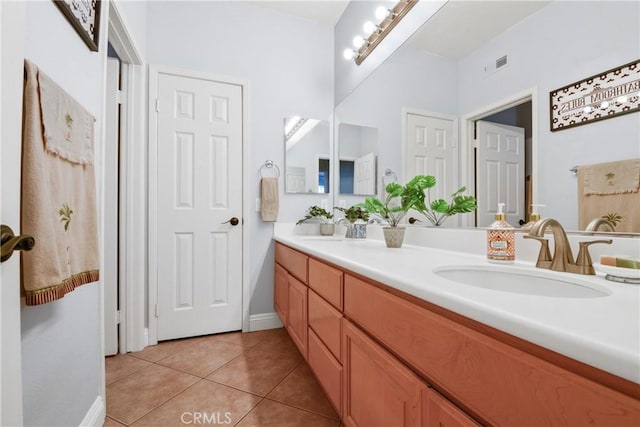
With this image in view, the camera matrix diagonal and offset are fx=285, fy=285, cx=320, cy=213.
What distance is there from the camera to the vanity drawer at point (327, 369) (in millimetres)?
1086

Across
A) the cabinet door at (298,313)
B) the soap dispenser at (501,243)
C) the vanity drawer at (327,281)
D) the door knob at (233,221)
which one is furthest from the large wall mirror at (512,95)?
the door knob at (233,221)

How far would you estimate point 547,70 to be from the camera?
0.94 meters

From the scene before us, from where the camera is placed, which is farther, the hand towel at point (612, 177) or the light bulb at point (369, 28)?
the light bulb at point (369, 28)

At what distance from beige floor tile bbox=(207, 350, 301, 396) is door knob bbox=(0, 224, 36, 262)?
1329 mm

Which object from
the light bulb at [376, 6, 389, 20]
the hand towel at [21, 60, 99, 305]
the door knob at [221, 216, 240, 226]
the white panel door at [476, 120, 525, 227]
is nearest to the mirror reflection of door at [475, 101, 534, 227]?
the white panel door at [476, 120, 525, 227]

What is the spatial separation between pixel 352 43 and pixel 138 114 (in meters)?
1.66

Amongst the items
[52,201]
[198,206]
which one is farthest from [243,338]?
[52,201]

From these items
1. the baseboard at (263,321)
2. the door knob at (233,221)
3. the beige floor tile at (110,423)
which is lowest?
the beige floor tile at (110,423)

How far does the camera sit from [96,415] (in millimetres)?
1203

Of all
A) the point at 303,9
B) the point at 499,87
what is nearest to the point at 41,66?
the point at 499,87

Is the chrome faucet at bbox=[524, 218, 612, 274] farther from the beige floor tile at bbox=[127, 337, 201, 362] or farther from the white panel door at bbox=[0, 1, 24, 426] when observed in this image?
the beige floor tile at bbox=[127, 337, 201, 362]

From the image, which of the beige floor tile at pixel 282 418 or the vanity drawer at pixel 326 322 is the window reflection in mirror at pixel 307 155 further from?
the beige floor tile at pixel 282 418

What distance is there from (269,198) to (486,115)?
5.14 ft

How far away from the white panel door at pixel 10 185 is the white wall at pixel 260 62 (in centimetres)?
172
